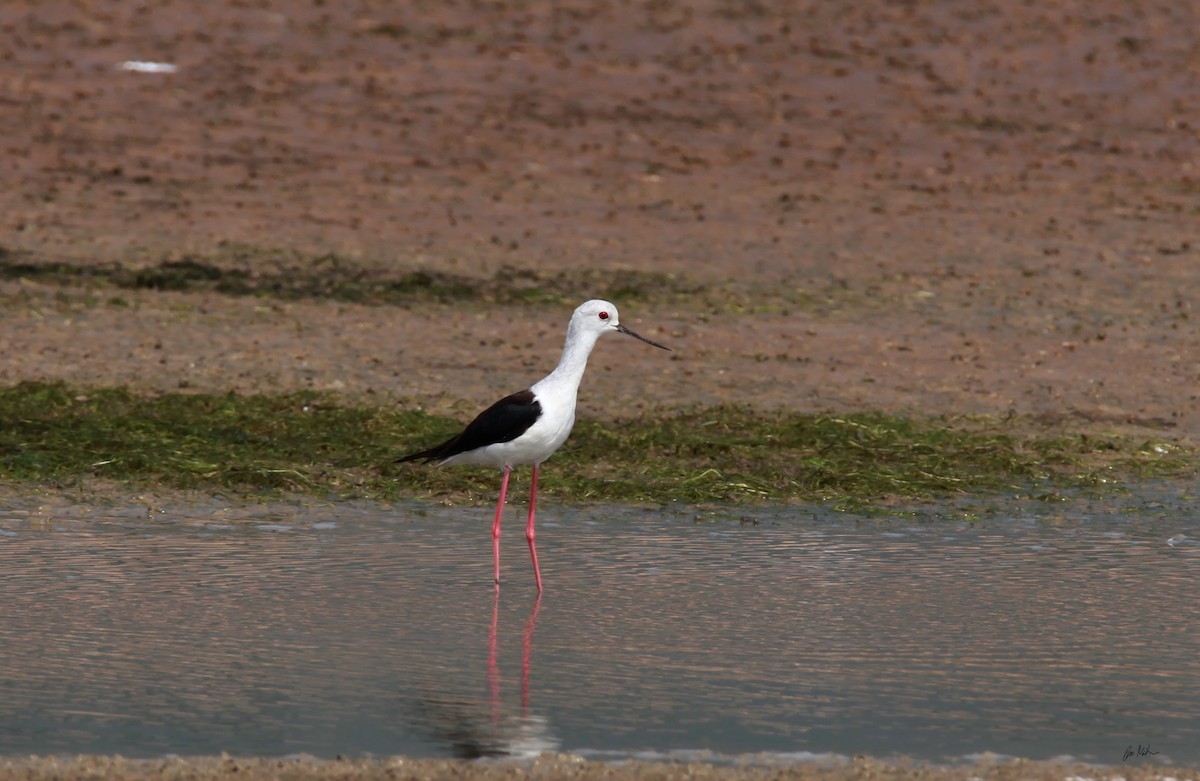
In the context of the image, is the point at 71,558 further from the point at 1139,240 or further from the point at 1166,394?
the point at 1139,240

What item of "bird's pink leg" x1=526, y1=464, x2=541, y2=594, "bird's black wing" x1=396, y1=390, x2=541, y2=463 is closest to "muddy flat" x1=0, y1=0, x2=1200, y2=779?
"bird's pink leg" x1=526, y1=464, x2=541, y2=594

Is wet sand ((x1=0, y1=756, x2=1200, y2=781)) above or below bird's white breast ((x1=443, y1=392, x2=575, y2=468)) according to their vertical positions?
below

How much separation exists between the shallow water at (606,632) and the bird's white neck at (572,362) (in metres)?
0.72

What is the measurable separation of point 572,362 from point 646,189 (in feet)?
33.3

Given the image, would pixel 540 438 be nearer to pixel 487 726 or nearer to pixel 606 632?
pixel 606 632

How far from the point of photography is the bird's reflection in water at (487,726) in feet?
19.4

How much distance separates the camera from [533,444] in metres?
8.37

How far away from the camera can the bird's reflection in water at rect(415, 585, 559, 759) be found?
5.90m

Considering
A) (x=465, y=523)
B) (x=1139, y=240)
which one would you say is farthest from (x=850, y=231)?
(x=465, y=523)
